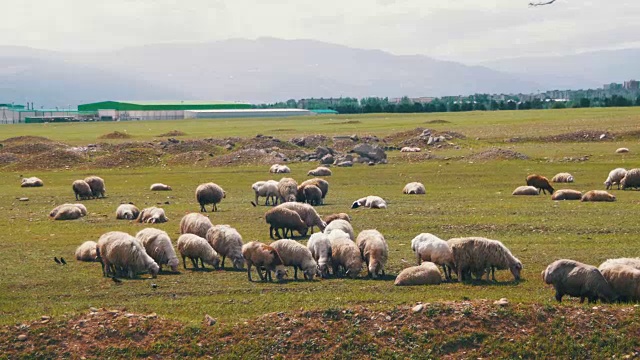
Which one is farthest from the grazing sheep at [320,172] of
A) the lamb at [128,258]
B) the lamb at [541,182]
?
the lamb at [128,258]

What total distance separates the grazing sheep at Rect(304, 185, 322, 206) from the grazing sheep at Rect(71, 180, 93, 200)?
11.0 meters

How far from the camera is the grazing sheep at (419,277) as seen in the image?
1788cm

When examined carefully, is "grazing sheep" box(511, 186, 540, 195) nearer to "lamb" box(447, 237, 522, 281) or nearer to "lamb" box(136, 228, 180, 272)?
"lamb" box(447, 237, 522, 281)

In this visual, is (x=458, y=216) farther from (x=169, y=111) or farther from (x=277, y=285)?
(x=169, y=111)

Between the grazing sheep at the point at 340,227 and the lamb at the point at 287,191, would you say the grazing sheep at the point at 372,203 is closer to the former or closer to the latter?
the lamb at the point at 287,191

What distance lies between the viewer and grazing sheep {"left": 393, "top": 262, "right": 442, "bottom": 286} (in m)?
17.9

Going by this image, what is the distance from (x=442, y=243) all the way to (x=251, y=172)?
108ft

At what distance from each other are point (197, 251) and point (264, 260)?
2.30 meters

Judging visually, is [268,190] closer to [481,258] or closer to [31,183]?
[481,258]

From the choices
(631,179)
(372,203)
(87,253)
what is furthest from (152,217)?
(631,179)

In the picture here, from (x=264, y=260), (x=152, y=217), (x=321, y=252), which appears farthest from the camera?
(x=152, y=217)

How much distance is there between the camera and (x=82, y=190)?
38031 mm

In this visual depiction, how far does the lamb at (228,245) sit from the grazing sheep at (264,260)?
4.64 ft

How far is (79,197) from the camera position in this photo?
38531 millimetres
